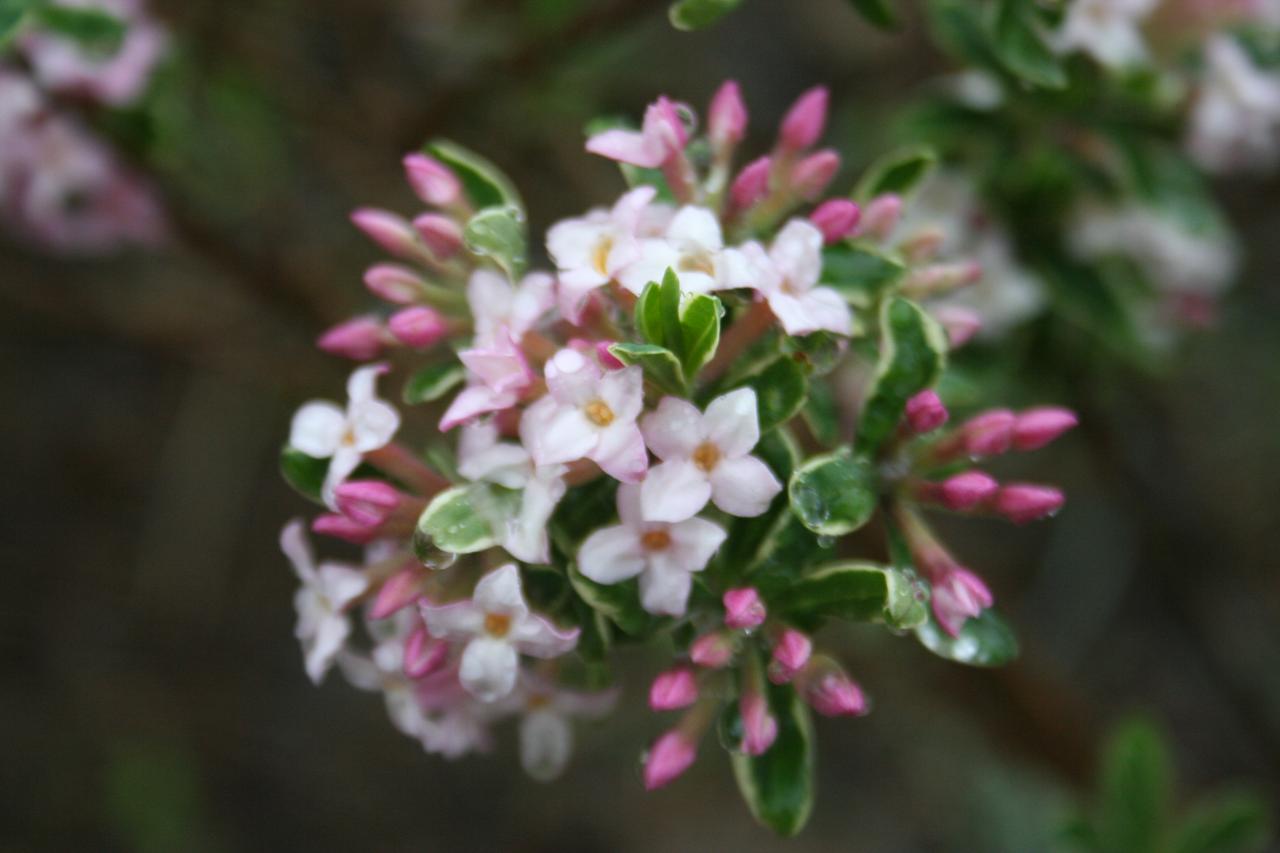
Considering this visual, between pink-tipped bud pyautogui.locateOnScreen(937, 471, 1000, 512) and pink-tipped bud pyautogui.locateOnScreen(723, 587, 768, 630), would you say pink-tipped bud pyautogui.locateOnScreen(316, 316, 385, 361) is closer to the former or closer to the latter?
pink-tipped bud pyautogui.locateOnScreen(723, 587, 768, 630)

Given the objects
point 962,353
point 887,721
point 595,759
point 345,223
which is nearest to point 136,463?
point 345,223

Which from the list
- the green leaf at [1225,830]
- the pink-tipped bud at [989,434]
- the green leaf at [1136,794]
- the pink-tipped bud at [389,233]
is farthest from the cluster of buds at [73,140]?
the green leaf at [1225,830]

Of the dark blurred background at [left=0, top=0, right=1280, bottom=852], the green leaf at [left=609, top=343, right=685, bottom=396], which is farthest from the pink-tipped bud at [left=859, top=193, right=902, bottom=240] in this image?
the dark blurred background at [left=0, top=0, right=1280, bottom=852]

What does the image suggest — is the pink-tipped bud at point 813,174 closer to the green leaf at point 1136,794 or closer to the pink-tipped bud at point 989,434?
the pink-tipped bud at point 989,434

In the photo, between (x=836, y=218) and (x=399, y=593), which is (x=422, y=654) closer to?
(x=399, y=593)

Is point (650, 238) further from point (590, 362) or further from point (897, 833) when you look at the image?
point (897, 833)

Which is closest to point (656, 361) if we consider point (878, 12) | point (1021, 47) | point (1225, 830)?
point (878, 12)
